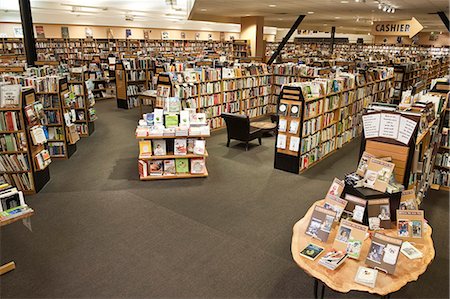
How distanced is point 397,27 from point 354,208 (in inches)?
624

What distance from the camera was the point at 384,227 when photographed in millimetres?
3010

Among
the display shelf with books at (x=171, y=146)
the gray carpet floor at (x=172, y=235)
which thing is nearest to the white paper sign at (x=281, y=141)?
the gray carpet floor at (x=172, y=235)

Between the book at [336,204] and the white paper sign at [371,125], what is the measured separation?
2.67 ft

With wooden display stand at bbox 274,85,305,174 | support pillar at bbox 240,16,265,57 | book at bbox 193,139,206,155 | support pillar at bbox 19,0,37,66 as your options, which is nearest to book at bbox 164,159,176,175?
book at bbox 193,139,206,155

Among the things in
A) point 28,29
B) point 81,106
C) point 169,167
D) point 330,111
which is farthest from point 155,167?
point 28,29

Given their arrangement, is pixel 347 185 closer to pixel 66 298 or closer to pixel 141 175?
pixel 66 298

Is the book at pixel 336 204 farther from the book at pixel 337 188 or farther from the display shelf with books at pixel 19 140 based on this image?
the display shelf with books at pixel 19 140

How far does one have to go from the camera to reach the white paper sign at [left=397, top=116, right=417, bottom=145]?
3.19m

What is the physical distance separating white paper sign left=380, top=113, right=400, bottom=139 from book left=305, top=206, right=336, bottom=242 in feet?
3.35

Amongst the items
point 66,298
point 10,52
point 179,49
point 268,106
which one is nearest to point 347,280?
point 66,298

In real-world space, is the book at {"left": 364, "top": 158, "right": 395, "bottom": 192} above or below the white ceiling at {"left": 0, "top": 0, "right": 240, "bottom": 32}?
below

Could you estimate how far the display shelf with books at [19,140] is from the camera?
555 centimetres

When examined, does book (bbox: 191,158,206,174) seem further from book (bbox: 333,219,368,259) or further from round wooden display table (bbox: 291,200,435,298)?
book (bbox: 333,219,368,259)

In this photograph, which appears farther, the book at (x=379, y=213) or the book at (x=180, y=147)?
the book at (x=180, y=147)
